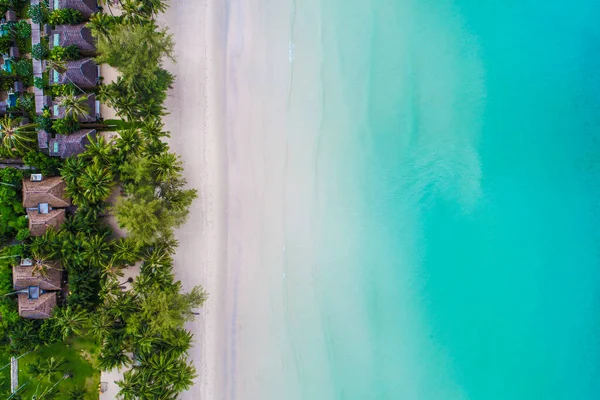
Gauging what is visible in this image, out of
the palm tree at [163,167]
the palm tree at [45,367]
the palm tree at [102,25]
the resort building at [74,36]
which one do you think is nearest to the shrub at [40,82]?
the resort building at [74,36]

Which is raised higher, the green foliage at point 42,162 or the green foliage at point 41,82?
the green foliage at point 41,82

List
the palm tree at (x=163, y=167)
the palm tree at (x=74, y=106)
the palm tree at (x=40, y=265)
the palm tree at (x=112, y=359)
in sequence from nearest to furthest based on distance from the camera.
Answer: the palm tree at (x=163, y=167)
the palm tree at (x=112, y=359)
the palm tree at (x=74, y=106)
the palm tree at (x=40, y=265)

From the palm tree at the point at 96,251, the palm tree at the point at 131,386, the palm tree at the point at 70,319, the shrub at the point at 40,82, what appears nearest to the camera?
the palm tree at the point at 131,386

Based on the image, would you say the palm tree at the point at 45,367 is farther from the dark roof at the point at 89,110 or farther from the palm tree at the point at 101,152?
the dark roof at the point at 89,110

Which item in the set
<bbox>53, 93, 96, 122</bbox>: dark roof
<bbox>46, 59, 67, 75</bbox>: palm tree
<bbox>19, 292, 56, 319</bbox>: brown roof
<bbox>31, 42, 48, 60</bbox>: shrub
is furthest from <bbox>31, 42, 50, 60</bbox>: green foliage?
<bbox>19, 292, 56, 319</bbox>: brown roof

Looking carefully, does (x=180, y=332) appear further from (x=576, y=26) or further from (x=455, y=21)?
(x=576, y=26)

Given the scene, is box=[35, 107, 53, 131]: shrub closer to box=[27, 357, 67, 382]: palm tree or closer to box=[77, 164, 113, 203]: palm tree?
box=[77, 164, 113, 203]: palm tree

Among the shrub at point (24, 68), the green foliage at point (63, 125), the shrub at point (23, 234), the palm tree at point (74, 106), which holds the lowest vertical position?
the shrub at point (23, 234)
